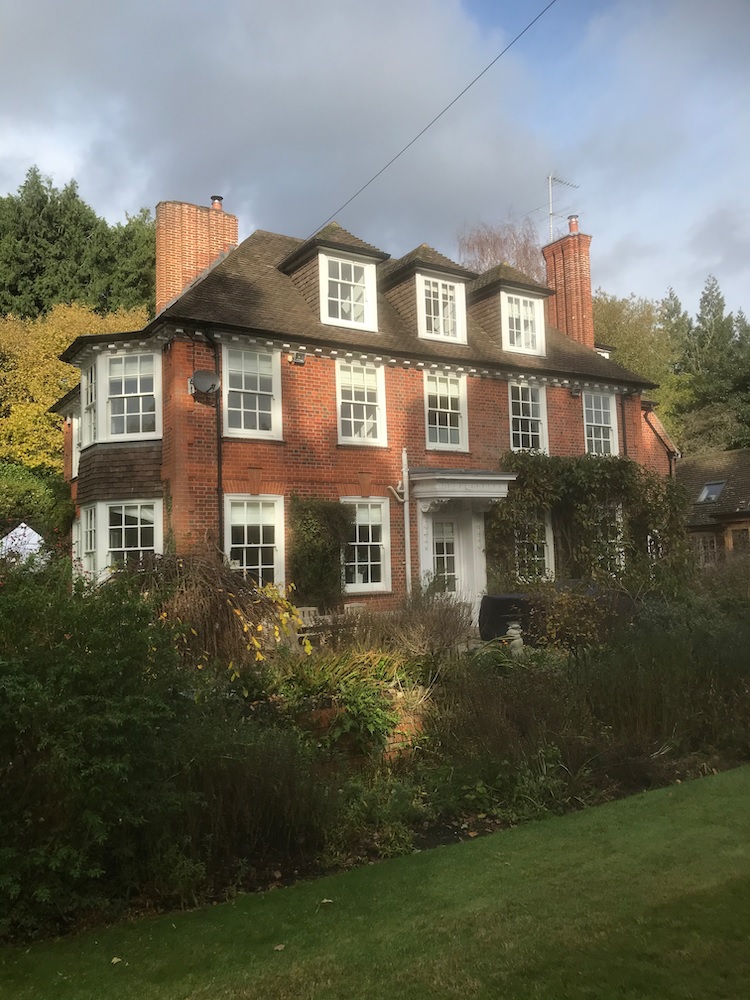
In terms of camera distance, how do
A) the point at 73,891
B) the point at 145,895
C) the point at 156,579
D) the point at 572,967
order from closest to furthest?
the point at 572,967
the point at 73,891
the point at 145,895
the point at 156,579

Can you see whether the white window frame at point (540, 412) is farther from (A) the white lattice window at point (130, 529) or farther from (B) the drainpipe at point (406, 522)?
(A) the white lattice window at point (130, 529)

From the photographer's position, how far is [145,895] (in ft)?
15.1

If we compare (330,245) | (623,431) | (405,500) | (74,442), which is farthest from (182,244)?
(623,431)

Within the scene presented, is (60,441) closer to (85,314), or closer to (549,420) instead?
(85,314)

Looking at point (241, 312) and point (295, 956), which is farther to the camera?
point (241, 312)

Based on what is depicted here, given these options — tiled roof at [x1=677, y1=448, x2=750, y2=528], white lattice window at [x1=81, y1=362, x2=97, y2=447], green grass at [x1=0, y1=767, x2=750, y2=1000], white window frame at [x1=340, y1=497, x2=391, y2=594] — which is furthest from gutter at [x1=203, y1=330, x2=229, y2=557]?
tiled roof at [x1=677, y1=448, x2=750, y2=528]

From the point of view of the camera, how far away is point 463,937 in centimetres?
398

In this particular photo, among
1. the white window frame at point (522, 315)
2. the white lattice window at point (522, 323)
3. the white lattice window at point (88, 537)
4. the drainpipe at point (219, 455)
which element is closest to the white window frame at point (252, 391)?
the drainpipe at point (219, 455)

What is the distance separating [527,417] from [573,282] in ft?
17.9

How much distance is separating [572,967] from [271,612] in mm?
5467

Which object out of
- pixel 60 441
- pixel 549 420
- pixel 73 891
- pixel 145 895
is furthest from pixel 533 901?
pixel 60 441

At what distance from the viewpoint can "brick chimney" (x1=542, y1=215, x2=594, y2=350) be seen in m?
21.2

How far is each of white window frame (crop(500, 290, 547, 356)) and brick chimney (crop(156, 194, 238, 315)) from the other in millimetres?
7349

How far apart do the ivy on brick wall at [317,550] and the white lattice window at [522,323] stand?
7134mm
